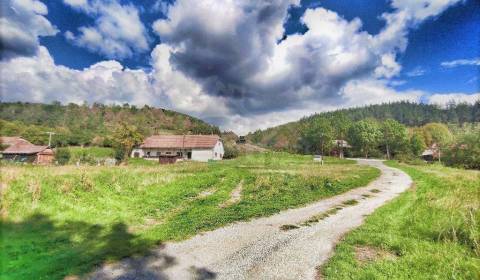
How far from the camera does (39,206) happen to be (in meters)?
12.7

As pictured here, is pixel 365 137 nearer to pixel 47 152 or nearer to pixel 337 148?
pixel 337 148


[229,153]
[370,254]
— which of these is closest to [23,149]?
[229,153]

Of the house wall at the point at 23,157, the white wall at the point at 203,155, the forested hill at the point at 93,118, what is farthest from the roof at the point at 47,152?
the forested hill at the point at 93,118

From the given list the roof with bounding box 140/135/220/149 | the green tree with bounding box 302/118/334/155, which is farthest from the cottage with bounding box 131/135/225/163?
the green tree with bounding box 302/118/334/155

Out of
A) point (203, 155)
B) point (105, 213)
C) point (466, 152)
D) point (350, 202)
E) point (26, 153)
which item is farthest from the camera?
point (203, 155)

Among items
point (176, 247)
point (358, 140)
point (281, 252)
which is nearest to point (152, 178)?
point (176, 247)

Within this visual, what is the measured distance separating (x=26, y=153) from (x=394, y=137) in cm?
10630

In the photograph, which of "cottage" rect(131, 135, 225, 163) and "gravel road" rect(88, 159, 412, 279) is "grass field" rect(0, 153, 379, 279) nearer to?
"gravel road" rect(88, 159, 412, 279)

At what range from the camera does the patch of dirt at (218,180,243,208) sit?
16641 millimetres

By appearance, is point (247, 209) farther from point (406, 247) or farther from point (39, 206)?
point (39, 206)

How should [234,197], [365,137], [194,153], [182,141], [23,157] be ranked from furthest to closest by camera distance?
[365,137]
[182,141]
[194,153]
[23,157]
[234,197]

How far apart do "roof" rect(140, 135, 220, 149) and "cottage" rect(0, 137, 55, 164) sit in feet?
75.2

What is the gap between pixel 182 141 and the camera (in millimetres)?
76250

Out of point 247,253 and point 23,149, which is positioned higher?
point 23,149
